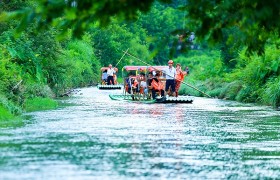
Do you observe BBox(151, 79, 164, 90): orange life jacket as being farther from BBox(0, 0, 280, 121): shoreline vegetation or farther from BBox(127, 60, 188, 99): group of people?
BBox(0, 0, 280, 121): shoreline vegetation

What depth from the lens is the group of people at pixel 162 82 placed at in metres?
41.0

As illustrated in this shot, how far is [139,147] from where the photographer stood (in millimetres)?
19391

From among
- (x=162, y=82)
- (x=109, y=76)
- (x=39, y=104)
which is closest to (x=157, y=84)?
(x=162, y=82)

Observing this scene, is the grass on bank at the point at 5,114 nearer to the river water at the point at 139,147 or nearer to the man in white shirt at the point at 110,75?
the river water at the point at 139,147

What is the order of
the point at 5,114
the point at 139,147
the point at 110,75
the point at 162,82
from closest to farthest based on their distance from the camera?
1. the point at 139,147
2. the point at 5,114
3. the point at 162,82
4. the point at 110,75

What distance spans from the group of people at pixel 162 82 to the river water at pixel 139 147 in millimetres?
9846

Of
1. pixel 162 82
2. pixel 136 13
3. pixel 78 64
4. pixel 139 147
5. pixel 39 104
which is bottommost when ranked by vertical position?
pixel 139 147

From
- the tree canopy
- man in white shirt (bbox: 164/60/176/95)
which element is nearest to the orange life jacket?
man in white shirt (bbox: 164/60/176/95)

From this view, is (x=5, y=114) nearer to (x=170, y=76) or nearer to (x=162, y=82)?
(x=170, y=76)

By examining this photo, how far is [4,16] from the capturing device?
13.2m

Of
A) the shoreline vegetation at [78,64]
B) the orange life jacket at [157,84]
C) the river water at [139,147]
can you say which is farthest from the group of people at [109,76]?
the river water at [139,147]

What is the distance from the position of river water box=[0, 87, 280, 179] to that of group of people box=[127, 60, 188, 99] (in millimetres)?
9846

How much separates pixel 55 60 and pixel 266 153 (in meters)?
22.2

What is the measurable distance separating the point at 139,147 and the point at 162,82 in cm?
2331
